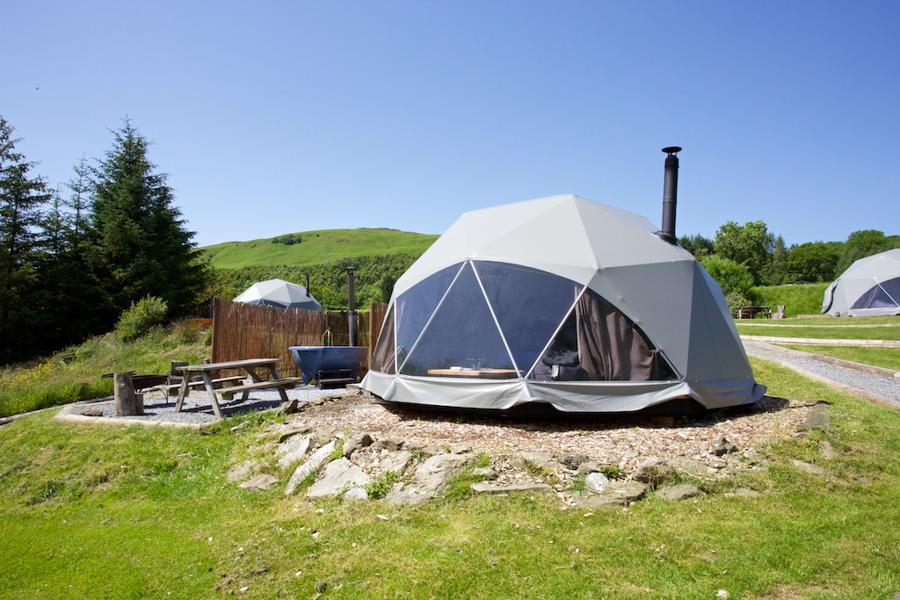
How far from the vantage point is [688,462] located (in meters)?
4.91

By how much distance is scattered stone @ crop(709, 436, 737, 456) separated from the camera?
17.0 feet

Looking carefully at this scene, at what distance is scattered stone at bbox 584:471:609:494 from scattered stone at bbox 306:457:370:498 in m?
1.92

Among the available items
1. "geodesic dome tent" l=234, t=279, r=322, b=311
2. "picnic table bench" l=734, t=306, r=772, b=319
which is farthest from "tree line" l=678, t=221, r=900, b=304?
"geodesic dome tent" l=234, t=279, r=322, b=311

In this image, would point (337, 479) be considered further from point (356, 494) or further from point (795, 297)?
point (795, 297)

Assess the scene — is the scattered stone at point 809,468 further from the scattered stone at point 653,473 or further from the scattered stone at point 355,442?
the scattered stone at point 355,442

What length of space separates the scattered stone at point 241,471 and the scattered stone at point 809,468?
523 cm

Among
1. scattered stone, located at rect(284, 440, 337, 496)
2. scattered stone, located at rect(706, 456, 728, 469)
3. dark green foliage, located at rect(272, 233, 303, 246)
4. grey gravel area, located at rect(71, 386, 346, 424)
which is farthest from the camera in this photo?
dark green foliage, located at rect(272, 233, 303, 246)

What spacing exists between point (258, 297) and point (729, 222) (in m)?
58.5

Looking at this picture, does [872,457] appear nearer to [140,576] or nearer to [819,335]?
[140,576]

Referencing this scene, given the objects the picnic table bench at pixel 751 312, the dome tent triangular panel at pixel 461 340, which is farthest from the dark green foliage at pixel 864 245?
the dome tent triangular panel at pixel 461 340

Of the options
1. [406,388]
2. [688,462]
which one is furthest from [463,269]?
[688,462]

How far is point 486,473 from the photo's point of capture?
4809 mm

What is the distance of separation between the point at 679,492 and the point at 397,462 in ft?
7.98

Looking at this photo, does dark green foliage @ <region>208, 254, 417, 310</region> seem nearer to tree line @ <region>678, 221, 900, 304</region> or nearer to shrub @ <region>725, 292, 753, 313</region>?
shrub @ <region>725, 292, 753, 313</region>
